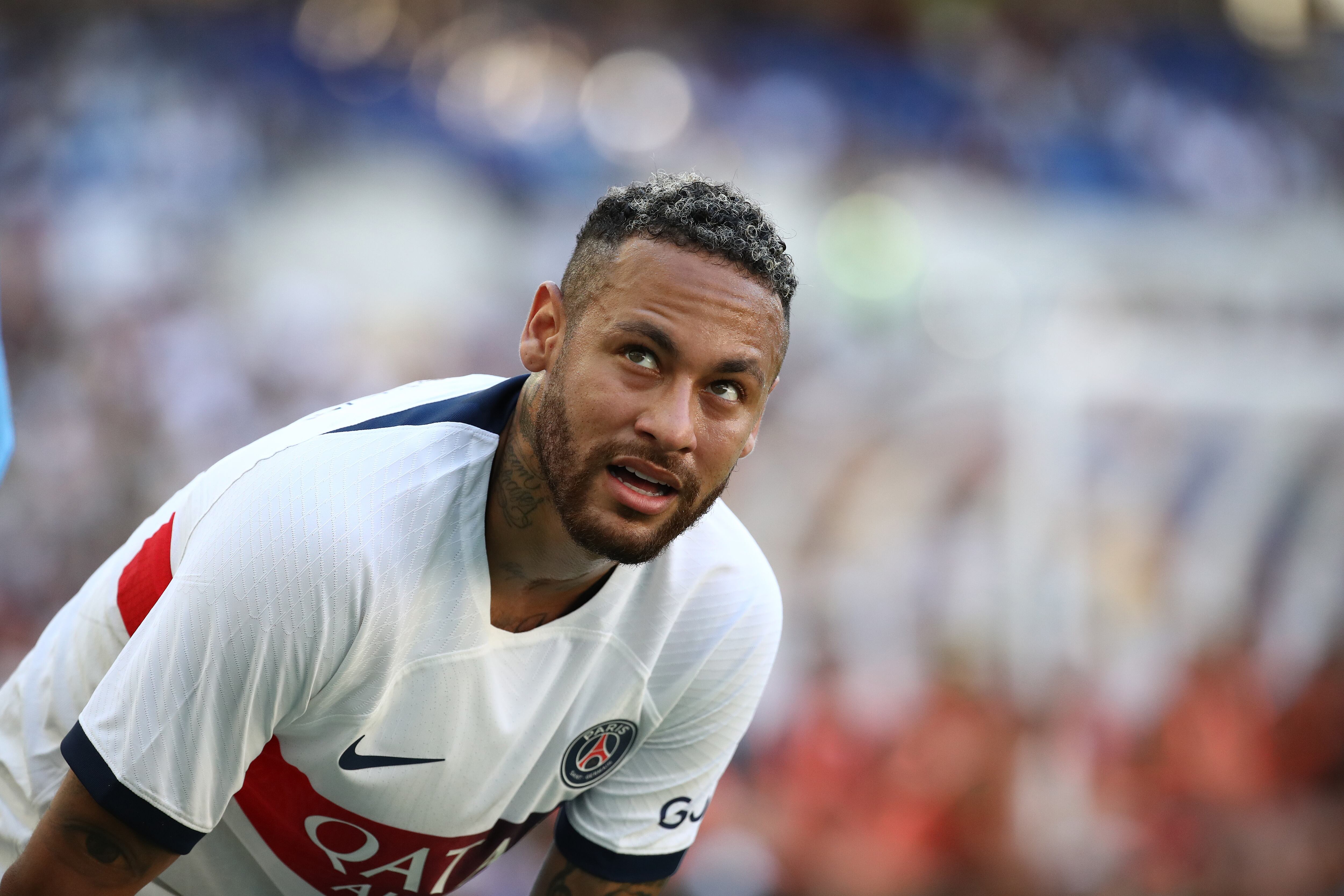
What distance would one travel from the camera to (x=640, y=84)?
9539 millimetres

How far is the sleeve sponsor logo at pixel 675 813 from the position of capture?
2.58 metres

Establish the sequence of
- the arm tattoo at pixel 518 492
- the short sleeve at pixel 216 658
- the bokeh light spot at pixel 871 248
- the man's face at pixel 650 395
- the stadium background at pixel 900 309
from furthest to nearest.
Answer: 1. the bokeh light spot at pixel 871 248
2. the stadium background at pixel 900 309
3. the arm tattoo at pixel 518 492
4. the man's face at pixel 650 395
5. the short sleeve at pixel 216 658

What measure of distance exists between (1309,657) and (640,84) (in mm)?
6730

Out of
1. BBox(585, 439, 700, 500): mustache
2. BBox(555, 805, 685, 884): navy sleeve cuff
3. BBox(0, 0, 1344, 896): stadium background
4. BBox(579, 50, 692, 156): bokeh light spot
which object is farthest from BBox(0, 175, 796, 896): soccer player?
BBox(579, 50, 692, 156): bokeh light spot

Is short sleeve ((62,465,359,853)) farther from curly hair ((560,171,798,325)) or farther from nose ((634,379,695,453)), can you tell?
curly hair ((560,171,798,325))

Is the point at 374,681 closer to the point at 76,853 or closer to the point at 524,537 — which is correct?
the point at 524,537

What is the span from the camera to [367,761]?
2.10 meters

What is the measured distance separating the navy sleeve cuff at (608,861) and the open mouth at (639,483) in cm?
94

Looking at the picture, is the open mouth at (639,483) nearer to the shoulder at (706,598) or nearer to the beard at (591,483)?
the beard at (591,483)

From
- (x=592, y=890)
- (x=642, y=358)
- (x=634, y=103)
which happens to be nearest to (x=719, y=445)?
(x=642, y=358)

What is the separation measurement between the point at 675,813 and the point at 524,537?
2.84 ft

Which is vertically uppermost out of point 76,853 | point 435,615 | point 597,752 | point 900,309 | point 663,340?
point 900,309

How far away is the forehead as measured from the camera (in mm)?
1929

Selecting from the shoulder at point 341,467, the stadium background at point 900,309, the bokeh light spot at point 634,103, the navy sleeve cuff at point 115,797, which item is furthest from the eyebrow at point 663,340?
the bokeh light spot at point 634,103
